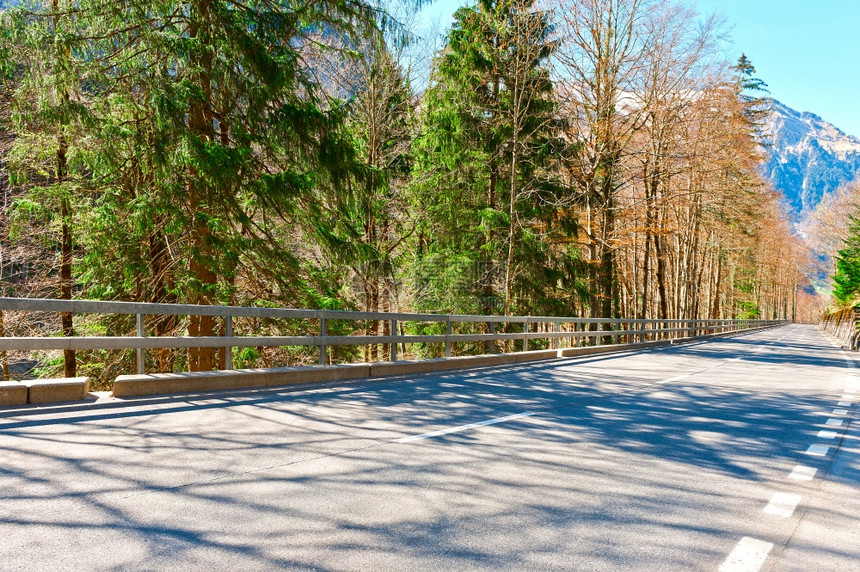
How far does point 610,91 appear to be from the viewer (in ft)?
80.1

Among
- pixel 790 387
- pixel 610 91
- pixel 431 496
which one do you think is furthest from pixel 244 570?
pixel 610 91

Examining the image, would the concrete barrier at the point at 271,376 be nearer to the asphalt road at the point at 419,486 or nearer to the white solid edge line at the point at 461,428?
the asphalt road at the point at 419,486

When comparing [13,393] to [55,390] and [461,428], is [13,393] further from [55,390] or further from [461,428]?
[461,428]

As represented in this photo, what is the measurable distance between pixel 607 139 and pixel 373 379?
1777 cm

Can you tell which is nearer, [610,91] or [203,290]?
[203,290]

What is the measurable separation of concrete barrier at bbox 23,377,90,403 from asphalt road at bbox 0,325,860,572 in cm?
43

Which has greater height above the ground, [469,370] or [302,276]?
[302,276]

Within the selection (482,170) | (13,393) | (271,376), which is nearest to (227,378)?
(271,376)

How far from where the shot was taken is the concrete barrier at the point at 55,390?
698cm

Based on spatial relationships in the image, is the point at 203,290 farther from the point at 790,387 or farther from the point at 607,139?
the point at 607,139

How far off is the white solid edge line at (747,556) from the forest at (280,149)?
442 inches

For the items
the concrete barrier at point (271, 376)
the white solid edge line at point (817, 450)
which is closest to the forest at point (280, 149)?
the concrete barrier at point (271, 376)

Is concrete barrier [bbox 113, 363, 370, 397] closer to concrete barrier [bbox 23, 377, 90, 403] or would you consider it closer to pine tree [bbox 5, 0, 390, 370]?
concrete barrier [bbox 23, 377, 90, 403]

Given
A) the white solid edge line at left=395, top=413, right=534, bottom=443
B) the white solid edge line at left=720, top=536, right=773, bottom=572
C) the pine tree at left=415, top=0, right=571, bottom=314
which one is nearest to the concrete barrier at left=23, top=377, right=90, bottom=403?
the white solid edge line at left=395, top=413, right=534, bottom=443
